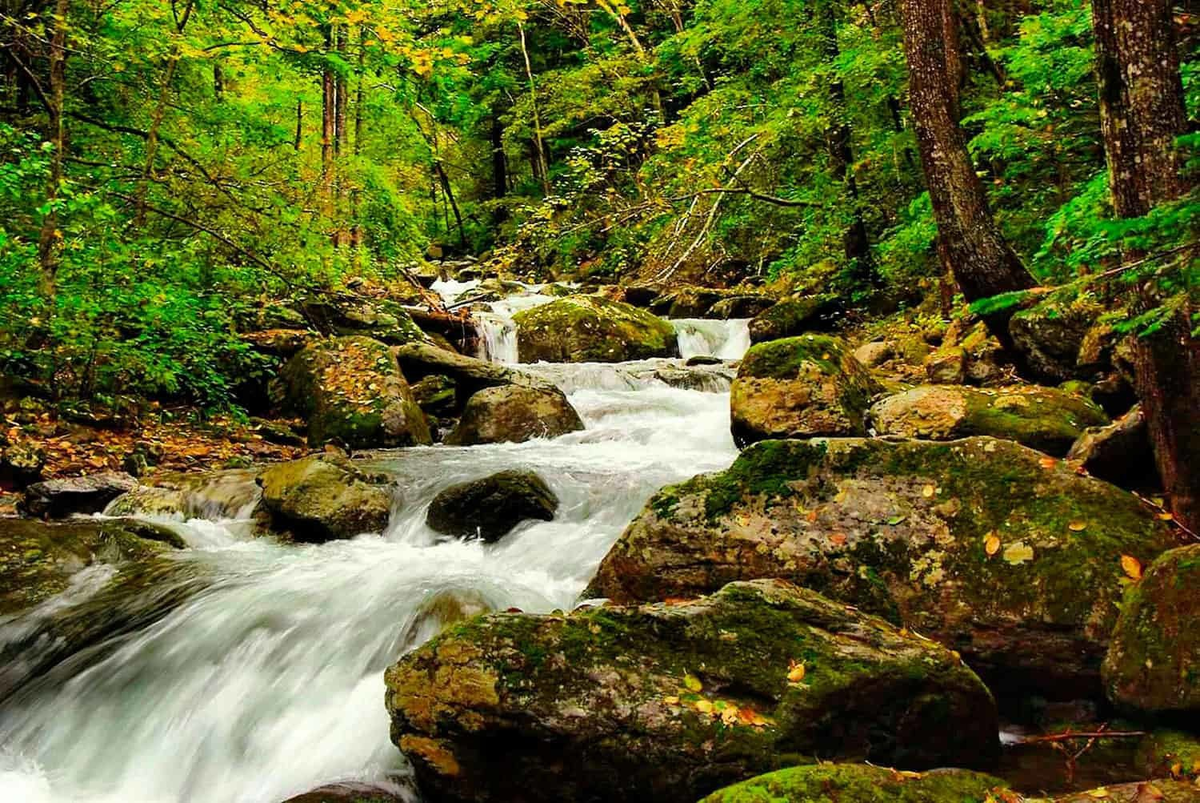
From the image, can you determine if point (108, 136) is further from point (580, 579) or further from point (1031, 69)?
point (1031, 69)

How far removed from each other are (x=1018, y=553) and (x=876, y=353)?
7.84m

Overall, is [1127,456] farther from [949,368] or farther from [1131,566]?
[949,368]

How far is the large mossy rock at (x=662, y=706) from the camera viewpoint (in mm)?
3033

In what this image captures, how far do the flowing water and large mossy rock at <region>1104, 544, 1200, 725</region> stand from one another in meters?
3.27

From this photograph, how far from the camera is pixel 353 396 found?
33.9 feet

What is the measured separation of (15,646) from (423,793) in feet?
11.4

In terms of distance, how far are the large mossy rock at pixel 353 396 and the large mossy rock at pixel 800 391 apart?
15.2 ft

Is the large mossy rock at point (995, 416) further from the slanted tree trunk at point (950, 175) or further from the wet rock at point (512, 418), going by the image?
the wet rock at point (512, 418)

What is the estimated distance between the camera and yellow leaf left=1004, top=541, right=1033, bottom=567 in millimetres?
3908

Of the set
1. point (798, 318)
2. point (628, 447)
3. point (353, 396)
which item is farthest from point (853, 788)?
point (798, 318)

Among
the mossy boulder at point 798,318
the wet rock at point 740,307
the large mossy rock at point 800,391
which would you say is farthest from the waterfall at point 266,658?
the wet rock at point 740,307

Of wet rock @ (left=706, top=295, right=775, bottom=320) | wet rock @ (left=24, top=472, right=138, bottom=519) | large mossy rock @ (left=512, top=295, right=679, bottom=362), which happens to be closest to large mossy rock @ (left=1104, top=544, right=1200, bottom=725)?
wet rock @ (left=24, top=472, right=138, bottom=519)

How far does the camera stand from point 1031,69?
21.5ft

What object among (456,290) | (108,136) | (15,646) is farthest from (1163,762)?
(456,290)
